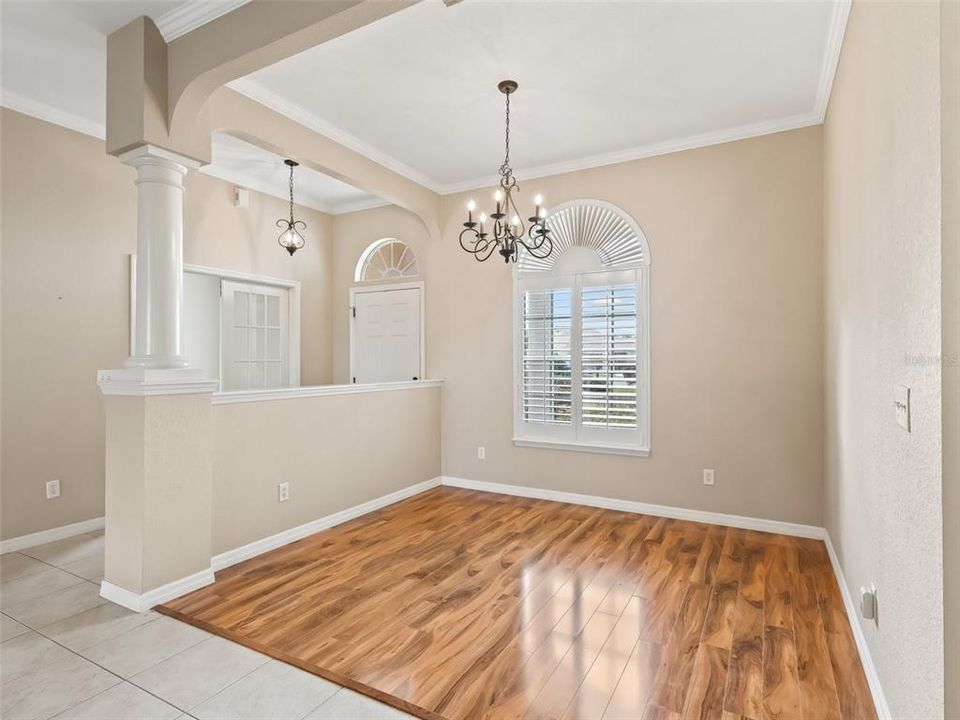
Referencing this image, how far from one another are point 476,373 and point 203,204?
290cm

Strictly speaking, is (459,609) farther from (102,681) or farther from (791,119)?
(791,119)

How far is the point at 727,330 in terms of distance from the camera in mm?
3953

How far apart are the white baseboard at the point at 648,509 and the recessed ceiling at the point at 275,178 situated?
3136 mm

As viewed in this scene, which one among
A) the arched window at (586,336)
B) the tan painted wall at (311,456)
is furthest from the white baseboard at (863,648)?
the tan painted wall at (311,456)

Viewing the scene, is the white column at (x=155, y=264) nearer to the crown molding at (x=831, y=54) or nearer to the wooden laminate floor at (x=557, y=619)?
the wooden laminate floor at (x=557, y=619)

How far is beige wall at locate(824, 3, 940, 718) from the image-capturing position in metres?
1.27

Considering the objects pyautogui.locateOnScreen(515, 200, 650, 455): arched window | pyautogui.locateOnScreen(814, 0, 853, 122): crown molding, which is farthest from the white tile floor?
pyautogui.locateOnScreen(814, 0, 853, 122): crown molding

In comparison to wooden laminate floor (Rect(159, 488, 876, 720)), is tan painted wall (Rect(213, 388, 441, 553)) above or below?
above

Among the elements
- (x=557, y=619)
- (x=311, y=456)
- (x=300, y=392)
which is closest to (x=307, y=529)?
(x=311, y=456)

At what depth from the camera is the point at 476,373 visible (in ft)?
16.6

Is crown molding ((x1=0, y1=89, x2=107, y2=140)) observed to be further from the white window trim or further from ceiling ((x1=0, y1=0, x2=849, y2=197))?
the white window trim

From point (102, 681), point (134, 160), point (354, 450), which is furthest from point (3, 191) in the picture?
point (102, 681)

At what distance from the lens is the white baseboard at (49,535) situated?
3.43 metres

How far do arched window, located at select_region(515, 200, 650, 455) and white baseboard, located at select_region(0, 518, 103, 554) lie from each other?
339 centimetres
